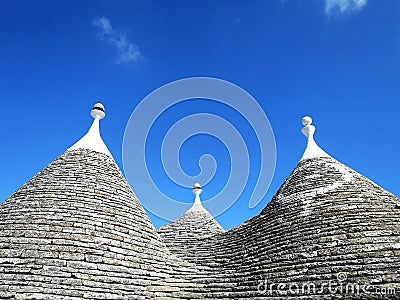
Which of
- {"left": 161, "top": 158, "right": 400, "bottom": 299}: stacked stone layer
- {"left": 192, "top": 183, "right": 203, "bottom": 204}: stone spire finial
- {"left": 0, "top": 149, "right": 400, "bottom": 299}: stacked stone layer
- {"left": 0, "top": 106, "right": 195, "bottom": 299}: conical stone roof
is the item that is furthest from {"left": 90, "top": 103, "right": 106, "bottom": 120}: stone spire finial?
{"left": 192, "top": 183, "right": 203, "bottom": 204}: stone spire finial

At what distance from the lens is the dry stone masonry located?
592cm

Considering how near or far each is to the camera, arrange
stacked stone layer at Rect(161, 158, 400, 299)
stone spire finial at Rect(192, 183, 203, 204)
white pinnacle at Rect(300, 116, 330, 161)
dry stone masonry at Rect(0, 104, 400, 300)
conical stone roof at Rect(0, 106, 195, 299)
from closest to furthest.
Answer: stacked stone layer at Rect(161, 158, 400, 299)
dry stone masonry at Rect(0, 104, 400, 300)
conical stone roof at Rect(0, 106, 195, 299)
white pinnacle at Rect(300, 116, 330, 161)
stone spire finial at Rect(192, 183, 203, 204)

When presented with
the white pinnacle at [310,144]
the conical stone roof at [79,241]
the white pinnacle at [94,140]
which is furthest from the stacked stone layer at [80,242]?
the white pinnacle at [310,144]

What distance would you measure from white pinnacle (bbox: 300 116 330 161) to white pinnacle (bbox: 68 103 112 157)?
540 centimetres

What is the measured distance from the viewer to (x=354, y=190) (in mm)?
7828

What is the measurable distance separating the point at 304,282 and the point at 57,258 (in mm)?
4225

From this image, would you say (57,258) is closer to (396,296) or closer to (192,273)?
(192,273)

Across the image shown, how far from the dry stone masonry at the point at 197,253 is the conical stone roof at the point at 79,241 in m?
0.02

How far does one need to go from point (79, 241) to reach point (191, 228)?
20.6ft

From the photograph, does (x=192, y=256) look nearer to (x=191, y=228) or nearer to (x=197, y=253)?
(x=197, y=253)

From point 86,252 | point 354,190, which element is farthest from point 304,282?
point 86,252

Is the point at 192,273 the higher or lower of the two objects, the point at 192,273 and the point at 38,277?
the higher

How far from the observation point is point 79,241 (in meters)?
6.70

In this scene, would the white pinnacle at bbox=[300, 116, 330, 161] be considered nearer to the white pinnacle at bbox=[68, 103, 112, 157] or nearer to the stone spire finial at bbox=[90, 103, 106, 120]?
the white pinnacle at bbox=[68, 103, 112, 157]
